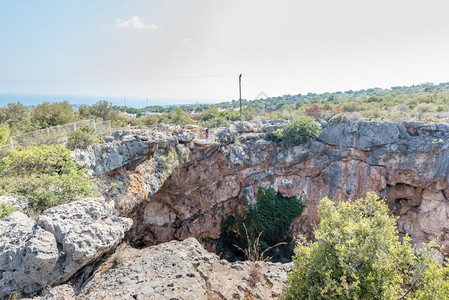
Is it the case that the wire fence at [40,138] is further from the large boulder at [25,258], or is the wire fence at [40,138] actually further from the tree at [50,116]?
the large boulder at [25,258]

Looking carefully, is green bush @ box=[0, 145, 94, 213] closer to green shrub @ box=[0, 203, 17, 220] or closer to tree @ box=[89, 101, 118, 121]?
green shrub @ box=[0, 203, 17, 220]

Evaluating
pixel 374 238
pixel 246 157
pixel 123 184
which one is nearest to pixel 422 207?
pixel 246 157

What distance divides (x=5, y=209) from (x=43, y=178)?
5.17 feet

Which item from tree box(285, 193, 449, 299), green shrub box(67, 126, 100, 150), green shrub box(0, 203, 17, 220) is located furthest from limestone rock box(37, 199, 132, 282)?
green shrub box(67, 126, 100, 150)

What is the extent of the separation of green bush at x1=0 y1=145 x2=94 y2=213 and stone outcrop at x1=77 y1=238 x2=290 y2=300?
2.28 metres

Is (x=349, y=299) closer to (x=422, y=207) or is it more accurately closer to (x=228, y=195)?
(x=228, y=195)

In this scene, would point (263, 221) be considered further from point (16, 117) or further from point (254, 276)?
point (16, 117)

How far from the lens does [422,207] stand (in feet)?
55.7

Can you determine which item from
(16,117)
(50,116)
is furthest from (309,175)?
(16,117)

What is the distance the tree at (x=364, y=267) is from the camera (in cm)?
351

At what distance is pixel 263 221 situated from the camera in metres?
16.8

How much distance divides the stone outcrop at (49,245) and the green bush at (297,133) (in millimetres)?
13339

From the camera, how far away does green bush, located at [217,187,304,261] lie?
16844 millimetres

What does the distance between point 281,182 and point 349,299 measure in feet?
46.4
